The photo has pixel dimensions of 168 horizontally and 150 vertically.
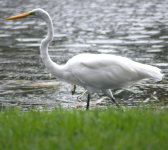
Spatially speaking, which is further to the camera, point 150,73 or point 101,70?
point 101,70

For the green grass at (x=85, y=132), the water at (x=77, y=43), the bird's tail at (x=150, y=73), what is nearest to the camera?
the green grass at (x=85, y=132)

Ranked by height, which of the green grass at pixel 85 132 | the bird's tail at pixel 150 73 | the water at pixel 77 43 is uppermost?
the bird's tail at pixel 150 73

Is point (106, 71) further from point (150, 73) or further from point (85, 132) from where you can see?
point (85, 132)

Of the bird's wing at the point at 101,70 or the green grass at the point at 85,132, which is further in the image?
the bird's wing at the point at 101,70

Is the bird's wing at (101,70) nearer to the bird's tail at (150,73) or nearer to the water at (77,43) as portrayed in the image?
the bird's tail at (150,73)

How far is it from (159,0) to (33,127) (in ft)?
79.6

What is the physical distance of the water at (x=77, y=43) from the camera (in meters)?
10.8

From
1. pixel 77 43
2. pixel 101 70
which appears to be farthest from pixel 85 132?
pixel 77 43

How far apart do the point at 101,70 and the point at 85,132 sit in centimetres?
292

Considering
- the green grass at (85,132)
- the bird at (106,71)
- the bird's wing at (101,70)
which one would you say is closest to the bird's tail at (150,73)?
the bird at (106,71)

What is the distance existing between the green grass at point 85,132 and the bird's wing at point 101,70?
5.79 ft

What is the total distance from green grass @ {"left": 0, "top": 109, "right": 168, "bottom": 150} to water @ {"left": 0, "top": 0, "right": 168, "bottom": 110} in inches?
151

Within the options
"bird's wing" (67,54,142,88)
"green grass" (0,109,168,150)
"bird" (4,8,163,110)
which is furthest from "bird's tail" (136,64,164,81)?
"green grass" (0,109,168,150)

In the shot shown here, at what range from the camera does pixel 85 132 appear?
5.18 meters
